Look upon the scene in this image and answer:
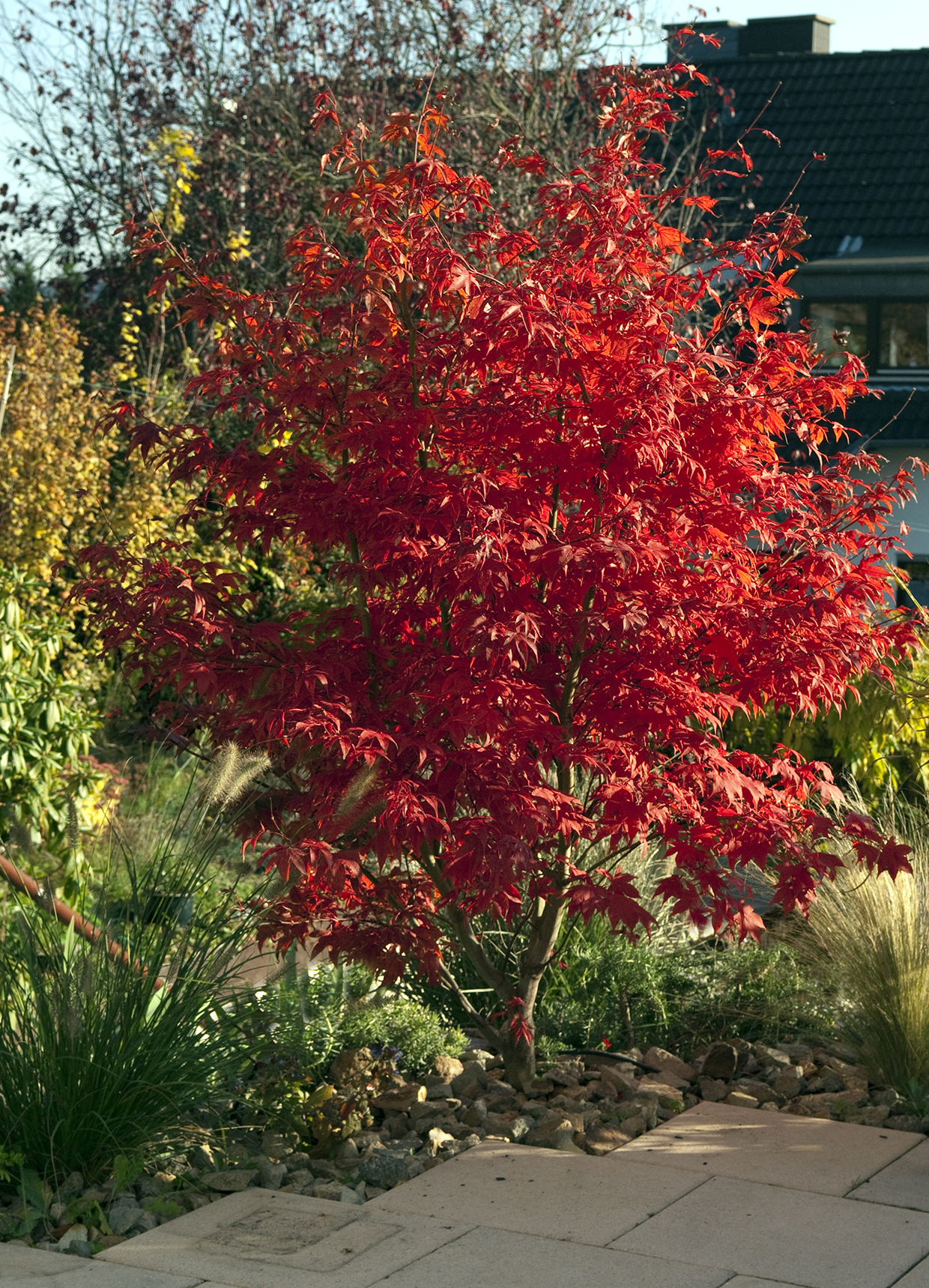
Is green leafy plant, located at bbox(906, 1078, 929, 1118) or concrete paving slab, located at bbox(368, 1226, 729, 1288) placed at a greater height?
green leafy plant, located at bbox(906, 1078, 929, 1118)

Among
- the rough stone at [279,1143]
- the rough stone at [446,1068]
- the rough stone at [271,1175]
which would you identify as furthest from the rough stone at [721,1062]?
the rough stone at [271,1175]

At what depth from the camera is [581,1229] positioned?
139 inches

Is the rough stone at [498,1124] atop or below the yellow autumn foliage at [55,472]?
below

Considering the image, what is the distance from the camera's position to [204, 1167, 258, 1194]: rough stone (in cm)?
387

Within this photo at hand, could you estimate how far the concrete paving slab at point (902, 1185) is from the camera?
3723mm

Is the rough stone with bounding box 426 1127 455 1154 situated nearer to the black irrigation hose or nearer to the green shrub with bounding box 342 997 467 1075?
the green shrub with bounding box 342 997 467 1075

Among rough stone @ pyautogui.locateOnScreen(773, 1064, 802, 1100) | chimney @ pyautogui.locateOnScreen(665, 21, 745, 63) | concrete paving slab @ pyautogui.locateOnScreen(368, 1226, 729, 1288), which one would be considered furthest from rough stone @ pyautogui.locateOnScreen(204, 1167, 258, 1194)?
chimney @ pyautogui.locateOnScreen(665, 21, 745, 63)

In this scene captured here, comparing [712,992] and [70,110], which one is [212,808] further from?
[70,110]

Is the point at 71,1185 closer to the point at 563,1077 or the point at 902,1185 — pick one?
the point at 563,1077

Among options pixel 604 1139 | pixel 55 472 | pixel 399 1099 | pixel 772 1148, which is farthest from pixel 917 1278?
pixel 55 472

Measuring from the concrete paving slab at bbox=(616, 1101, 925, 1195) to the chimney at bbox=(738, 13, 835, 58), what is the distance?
15577 mm

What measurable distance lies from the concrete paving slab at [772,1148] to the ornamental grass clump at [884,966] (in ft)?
1.36

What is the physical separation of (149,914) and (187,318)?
6.11 feet

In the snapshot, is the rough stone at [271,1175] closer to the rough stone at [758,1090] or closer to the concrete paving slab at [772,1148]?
the concrete paving slab at [772,1148]
